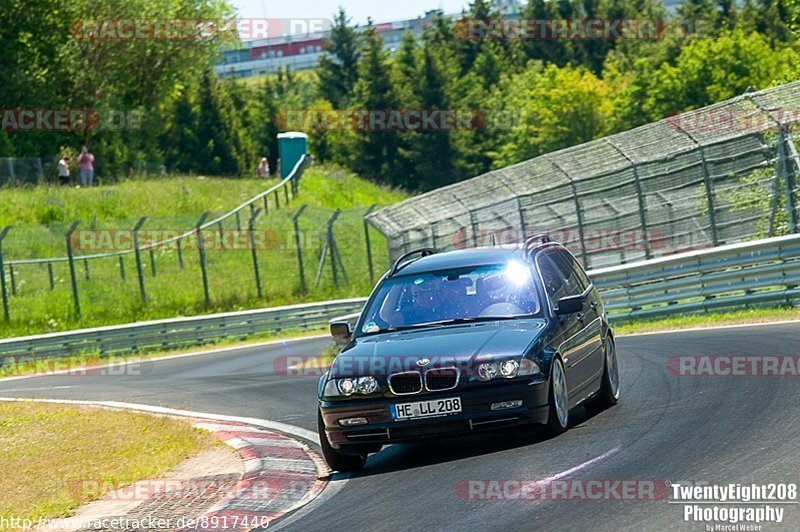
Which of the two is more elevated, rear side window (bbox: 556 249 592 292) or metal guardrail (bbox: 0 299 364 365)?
rear side window (bbox: 556 249 592 292)

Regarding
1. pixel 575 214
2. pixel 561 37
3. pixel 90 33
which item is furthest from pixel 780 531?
pixel 561 37

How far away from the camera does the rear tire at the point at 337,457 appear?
33.4 ft

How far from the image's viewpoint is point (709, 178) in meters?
24.2

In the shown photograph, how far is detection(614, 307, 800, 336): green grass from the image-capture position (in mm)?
19406

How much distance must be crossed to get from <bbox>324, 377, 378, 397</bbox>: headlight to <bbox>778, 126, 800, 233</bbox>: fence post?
1435 cm

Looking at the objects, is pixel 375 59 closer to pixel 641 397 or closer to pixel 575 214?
pixel 575 214

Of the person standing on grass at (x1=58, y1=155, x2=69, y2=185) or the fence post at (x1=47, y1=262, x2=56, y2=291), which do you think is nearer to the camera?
the fence post at (x1=47, y1=262, x2=56, y2=291)

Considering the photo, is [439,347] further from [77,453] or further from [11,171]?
[11,171]

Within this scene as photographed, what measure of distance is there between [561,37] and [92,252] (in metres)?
95.5

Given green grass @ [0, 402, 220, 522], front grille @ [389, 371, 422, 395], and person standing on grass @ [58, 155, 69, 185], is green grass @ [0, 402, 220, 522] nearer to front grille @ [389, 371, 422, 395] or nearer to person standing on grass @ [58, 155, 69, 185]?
front grille @ [389, 371, 422, 395]

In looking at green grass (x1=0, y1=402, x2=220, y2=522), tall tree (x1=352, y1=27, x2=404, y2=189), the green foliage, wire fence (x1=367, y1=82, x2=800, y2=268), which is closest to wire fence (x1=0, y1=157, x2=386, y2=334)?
wire fence (x1=367, y1=82, x2=800, y2=268)

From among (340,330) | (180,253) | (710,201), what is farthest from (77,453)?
(180,253)

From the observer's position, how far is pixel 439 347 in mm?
9992

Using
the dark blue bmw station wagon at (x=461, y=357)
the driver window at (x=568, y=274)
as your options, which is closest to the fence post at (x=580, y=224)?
the driver window at (x=568, y=274)
